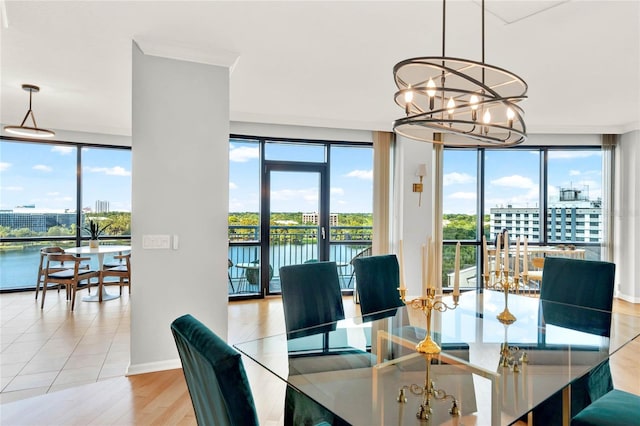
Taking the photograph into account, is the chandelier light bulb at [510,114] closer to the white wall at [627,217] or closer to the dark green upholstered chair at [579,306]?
the dark green upholstered chair at [579,306]

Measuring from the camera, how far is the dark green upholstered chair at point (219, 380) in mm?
875

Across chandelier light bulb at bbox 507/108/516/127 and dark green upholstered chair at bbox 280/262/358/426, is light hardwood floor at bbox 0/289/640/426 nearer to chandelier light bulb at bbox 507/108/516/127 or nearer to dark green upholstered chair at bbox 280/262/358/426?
dark green upholstered chair at bbox 280/262/358/426

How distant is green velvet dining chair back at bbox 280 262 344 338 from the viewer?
225cm

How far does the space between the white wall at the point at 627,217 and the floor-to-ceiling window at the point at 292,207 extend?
3.91 m

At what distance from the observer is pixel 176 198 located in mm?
3006

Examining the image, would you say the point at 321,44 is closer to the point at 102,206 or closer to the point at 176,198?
the point at 176,198

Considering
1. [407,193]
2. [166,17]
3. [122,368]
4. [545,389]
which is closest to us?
[545,389]

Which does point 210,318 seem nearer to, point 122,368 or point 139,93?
point 122,368

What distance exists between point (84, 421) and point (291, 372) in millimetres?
1558

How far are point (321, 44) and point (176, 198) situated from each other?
67.9 inches

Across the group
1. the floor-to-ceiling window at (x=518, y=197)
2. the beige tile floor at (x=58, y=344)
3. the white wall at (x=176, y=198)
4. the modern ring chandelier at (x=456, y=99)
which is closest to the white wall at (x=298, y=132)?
the floor-to-ceiling window at (x=518, y=197)

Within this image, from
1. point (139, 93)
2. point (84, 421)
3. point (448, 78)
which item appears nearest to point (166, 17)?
point (139, 93)

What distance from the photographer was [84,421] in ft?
7.41

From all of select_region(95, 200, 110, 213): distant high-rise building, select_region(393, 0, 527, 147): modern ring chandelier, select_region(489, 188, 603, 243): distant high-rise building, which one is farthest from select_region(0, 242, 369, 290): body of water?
select_region(393, 0, 527, 147): modern ring chandelier
